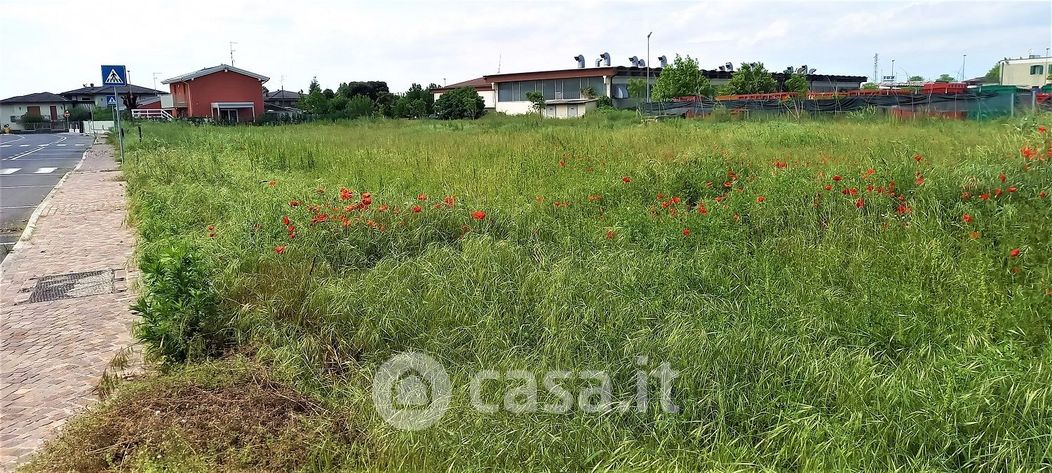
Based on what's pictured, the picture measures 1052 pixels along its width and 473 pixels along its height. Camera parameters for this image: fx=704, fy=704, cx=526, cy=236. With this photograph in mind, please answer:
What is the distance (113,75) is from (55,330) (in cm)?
1463

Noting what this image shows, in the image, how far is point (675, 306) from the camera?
469cm

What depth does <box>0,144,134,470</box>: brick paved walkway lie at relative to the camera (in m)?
4.21

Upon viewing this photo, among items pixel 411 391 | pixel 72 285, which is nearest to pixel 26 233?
pixel 72 285

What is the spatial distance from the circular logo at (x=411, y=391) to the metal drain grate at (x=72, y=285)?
13.5 ft

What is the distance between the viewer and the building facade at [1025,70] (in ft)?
222

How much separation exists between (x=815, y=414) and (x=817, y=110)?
2250 cm

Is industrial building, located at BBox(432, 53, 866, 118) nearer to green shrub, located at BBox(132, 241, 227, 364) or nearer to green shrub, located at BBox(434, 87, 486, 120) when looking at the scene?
green shrub, located at BBox(434, 87, 486, 120)

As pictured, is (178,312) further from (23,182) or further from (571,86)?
(571,86)

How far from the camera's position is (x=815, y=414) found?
10.9 ft

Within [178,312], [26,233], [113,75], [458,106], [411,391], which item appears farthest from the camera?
[458,106]

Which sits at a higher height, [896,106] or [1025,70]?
[1025,70]

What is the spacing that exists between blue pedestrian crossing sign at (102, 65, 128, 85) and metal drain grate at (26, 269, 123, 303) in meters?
12.2

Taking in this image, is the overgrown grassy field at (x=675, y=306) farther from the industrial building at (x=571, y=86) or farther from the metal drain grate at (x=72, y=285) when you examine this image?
the industrial building at (x=571, y=86)

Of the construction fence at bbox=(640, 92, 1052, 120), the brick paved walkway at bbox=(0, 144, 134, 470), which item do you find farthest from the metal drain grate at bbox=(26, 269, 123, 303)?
the construction fence at bbox=(640, 92, 1052, 120)
